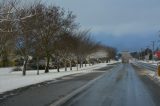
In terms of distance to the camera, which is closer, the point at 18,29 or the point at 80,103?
the point at 80,103

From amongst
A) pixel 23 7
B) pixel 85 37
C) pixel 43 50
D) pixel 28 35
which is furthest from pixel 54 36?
pixel 85 37

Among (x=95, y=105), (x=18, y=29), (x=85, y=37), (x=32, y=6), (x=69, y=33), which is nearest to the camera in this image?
(x=95, y=105)

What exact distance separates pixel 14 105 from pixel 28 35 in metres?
25.9

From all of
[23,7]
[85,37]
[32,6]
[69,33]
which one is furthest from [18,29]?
[85,37]

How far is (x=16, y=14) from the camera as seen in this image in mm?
30703

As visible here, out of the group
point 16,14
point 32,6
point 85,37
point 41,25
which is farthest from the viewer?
point 85,37

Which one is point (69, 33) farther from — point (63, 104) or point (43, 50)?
point (63, 104)

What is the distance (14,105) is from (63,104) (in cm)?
168

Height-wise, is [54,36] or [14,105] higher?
[54,36]

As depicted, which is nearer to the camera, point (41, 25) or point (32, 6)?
point (32, 6)

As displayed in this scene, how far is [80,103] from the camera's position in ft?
51.9

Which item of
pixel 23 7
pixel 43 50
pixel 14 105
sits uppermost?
pixel 23 7

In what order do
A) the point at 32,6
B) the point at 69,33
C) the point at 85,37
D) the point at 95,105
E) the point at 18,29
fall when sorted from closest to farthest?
the point at 95,105 < the point at 18,29 < the point at 32,6 < the point at 69,33 < the point at 85,37

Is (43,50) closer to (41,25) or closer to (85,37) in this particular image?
(41,25)
